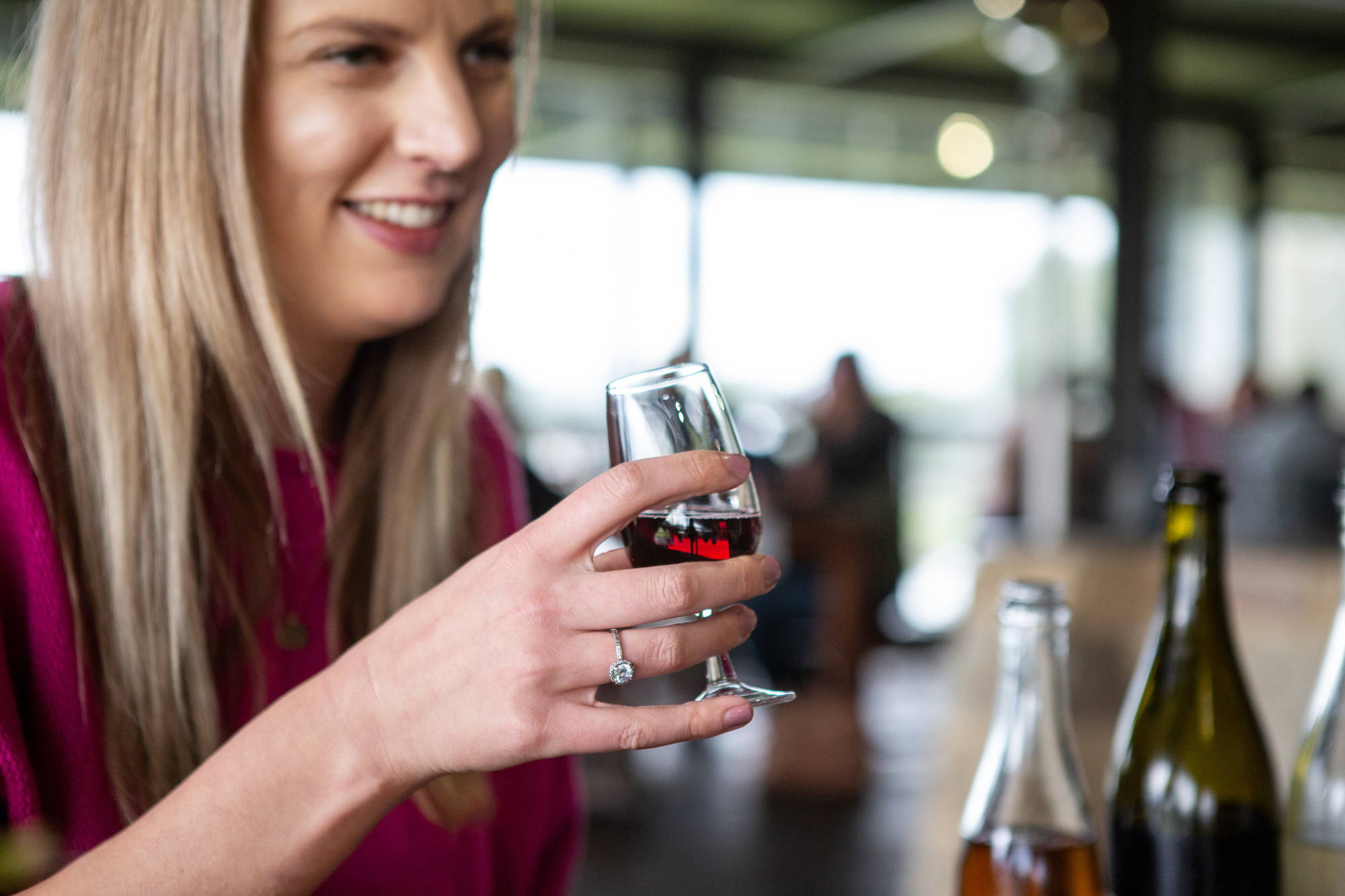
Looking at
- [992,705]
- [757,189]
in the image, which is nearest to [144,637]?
[992,705]

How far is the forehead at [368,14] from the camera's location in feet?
2.88

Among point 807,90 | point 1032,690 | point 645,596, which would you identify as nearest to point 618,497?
point 645,596

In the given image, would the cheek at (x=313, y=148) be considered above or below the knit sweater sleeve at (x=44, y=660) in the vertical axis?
above

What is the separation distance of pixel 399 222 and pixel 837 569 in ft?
13.2

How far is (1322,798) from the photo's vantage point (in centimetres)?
74

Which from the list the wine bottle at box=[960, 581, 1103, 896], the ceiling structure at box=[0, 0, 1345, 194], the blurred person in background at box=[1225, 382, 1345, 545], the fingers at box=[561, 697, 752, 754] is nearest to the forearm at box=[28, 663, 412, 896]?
the fingers at box=[561, 697, 752, 754]

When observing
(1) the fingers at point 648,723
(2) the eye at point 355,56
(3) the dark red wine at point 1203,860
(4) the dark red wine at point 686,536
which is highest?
(2) the eye at point 355,56

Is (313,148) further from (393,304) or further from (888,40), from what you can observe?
(888,40)

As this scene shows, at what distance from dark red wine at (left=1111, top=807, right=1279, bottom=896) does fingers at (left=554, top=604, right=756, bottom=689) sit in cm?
33

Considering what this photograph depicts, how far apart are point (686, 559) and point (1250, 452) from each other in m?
4.98

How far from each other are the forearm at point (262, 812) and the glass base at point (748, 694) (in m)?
0.18

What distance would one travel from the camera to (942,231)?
25.1ft

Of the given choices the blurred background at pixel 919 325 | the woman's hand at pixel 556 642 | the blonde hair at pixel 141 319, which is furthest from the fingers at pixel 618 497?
the blurred background at pixel 919 325

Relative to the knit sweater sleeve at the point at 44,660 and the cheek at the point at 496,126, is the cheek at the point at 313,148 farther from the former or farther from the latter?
the knit sweater sleeve at the point at 44,660
